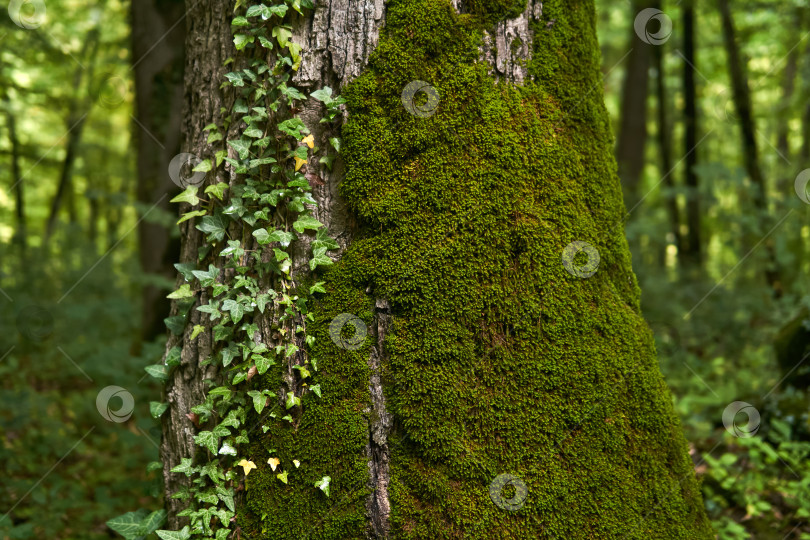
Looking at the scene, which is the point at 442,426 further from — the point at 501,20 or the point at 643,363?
the point at 501,20

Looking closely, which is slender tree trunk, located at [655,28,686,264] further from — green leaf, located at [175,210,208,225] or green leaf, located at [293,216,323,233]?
green leaf, located at [175,210,208,225]

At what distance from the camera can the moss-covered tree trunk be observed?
1.75 metres

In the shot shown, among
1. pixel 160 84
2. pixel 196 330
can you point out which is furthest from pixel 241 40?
pixel 160 84

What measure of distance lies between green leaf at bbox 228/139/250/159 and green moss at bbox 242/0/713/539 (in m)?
0.36

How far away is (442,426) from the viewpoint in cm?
174

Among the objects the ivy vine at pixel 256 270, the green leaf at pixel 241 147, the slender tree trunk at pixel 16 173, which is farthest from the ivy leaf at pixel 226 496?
the slender tree trunk at pixel 16 173

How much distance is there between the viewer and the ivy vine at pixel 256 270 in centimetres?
182

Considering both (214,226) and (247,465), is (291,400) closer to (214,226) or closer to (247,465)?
(247,465)

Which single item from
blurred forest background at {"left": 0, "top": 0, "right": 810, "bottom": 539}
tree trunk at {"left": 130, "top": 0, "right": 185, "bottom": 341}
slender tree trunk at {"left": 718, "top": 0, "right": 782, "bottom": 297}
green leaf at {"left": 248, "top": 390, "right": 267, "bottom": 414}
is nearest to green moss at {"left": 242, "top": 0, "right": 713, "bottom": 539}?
green leaf at {"left": 248, "top": 390, "right": 267, "bottom": 414}

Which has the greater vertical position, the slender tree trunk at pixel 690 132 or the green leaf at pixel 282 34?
the slender tree trunk at pixel 690 132

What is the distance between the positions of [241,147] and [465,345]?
1.08 meters

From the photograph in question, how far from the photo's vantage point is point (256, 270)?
187 centimetres

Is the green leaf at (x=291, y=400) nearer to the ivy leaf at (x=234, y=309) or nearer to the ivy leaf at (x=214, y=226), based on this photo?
the ivy leaf at (x=234, y=309)

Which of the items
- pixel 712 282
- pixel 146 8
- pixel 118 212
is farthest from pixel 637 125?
pixel 118 212
